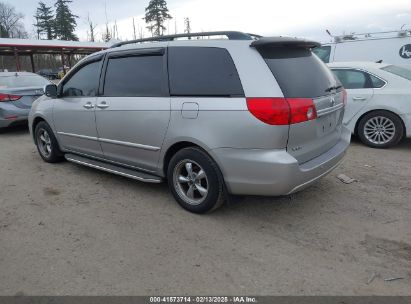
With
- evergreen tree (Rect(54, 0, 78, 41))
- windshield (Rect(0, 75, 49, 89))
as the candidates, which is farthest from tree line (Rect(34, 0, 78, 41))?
windshield (Rect(0, 75, 49, 89))

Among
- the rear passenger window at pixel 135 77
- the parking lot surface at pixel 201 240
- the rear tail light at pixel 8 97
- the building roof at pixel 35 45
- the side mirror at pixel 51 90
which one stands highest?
the building roof at pixel 35 45

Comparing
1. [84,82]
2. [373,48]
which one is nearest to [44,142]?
[84,82]

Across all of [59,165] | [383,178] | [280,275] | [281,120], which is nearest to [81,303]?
[280,275]

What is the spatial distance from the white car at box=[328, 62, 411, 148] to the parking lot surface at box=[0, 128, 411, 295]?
1521mm

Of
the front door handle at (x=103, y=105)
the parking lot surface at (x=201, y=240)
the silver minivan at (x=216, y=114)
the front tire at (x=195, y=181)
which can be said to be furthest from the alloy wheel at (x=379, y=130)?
the front door handle at (x=103, y=105)

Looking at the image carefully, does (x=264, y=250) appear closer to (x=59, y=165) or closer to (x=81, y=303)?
(x=81, y=303)

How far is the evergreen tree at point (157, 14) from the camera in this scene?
62.4 meters

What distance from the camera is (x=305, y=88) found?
3514mm

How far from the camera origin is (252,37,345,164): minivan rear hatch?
3390 millimetres

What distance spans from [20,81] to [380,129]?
818 cm

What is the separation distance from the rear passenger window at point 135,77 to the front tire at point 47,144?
1750 mm

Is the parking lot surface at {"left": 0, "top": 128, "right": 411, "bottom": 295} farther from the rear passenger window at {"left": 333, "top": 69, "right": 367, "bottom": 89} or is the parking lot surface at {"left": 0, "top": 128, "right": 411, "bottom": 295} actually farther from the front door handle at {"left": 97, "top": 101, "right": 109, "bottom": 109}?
the rear passenger window at {"left": 333, "top": 69, "right": 367, "bottom": 89}

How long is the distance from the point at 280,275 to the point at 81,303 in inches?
59.1

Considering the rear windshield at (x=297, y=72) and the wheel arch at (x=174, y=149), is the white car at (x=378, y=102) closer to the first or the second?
the rear windshield at (x=297, y=72)
